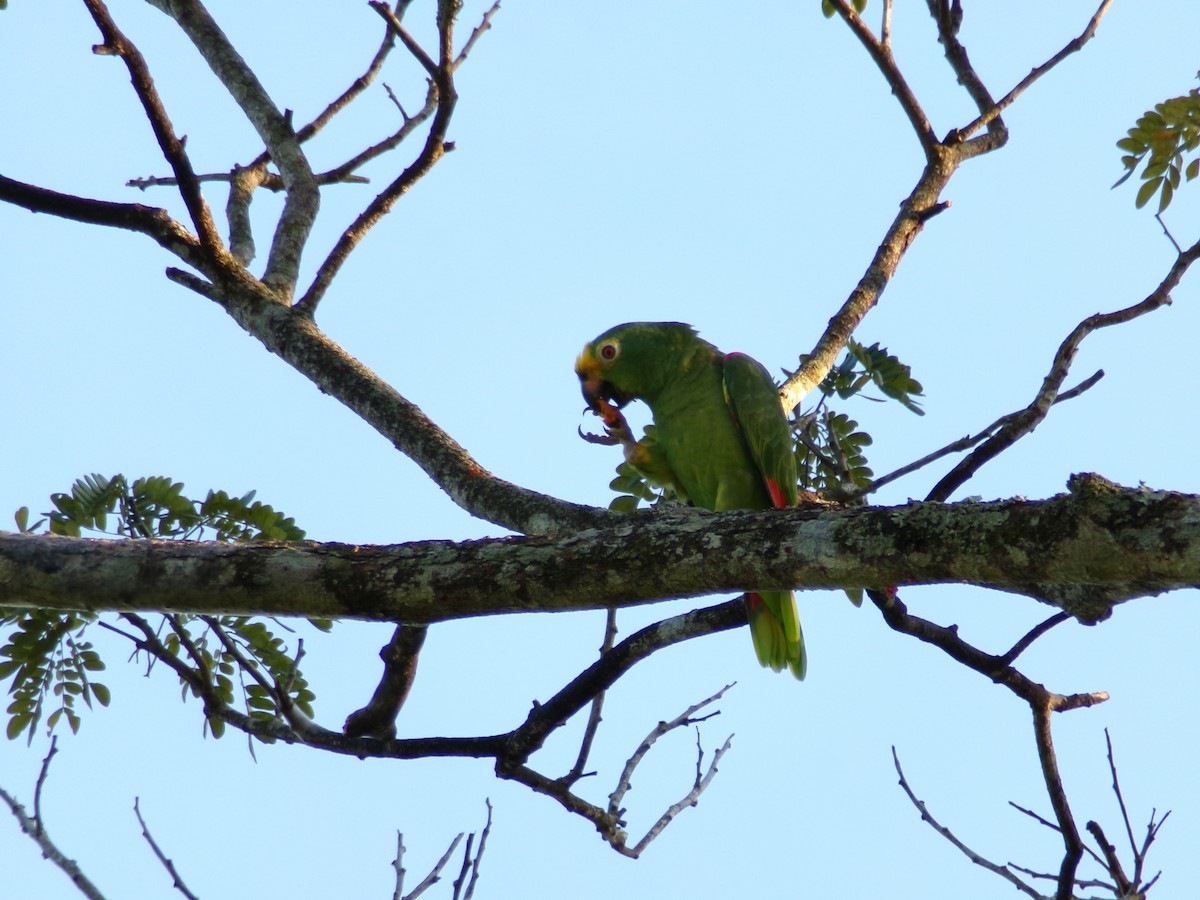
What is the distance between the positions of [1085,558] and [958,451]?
980mm

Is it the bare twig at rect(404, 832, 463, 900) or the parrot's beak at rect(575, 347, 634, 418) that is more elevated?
the parrot's beak at rect(575, 347, 634, 418)

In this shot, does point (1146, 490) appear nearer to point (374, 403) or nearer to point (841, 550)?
point (841, 550)

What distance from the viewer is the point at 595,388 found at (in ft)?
18.9

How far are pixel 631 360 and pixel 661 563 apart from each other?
316 centimetres

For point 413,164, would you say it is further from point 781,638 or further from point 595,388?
point 781,638

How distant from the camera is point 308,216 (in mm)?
5047

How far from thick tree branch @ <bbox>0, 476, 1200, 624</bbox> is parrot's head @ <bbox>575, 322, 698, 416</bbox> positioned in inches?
115

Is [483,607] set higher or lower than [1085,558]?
higher

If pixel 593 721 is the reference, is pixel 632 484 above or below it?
above

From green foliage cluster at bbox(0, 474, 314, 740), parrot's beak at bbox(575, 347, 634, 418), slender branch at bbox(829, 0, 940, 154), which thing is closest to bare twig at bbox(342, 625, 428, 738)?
green foliage cluster at bbox(0, 474, 314, 740)

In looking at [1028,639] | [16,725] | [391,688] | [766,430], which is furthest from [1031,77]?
[16,725]

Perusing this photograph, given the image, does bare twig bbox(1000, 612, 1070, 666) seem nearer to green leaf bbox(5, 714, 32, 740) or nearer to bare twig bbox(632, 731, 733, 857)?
bare twig bbox(632, 731, 733, 857)

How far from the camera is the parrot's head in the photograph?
5547 mm

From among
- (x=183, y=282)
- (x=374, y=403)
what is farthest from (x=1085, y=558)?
(x=183, y=282)
